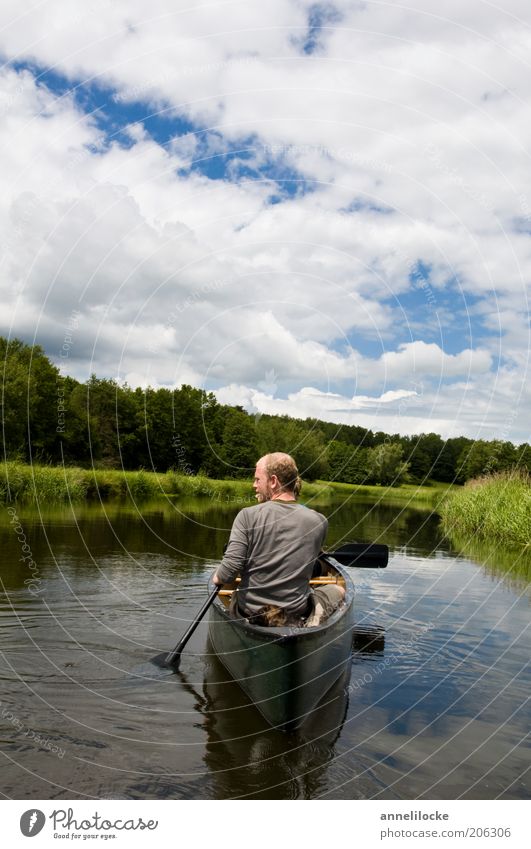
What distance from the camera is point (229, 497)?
125 feet

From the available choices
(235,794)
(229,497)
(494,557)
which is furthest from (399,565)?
(229,497)

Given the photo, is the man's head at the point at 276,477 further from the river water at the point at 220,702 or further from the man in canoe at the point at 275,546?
the river water at the point at 220,702

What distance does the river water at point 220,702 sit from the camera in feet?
16.3

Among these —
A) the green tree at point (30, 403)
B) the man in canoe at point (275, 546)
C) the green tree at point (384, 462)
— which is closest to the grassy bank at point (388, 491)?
the green tree at point (384, 462)

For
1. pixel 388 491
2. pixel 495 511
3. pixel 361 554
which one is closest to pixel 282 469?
pixel 361 554

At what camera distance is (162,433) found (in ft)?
170

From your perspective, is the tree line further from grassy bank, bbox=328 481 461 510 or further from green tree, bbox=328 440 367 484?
grassy bank, bbox=328 481 461 510

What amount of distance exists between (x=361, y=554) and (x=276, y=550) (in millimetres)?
3372

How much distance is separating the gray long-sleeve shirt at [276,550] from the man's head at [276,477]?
0.12 metres

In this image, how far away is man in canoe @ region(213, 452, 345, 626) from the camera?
6148 millimetres

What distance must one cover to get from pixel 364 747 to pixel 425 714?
119cm

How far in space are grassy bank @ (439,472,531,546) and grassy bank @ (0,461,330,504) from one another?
12.4m

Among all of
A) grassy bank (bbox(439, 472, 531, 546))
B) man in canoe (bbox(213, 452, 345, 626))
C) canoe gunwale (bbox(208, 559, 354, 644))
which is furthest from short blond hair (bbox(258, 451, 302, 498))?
grassy bank (bbox(439, 472, 531, 546))

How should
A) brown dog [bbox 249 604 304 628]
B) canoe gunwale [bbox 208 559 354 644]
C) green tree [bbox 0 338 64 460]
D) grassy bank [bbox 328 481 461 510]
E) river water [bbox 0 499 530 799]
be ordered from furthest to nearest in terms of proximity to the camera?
grassy bank [bbox 328 481 461 510] → green tree [bbox 0 338 64 460] → brown dog [bbox 249 604 304 628] → canoe gunwale [bbox 208 559 354 644] → river water [bbox 0 499 530 799]
